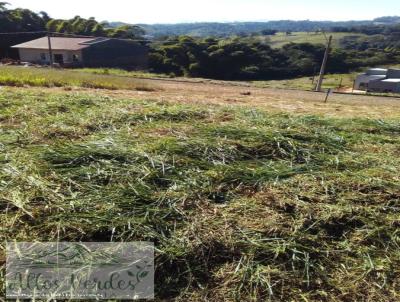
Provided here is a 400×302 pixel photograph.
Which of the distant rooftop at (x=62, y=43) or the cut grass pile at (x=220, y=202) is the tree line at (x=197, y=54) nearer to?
the distant rooftop at (x=62, y=43)

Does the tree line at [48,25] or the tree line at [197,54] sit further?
the tree line at [197,54]

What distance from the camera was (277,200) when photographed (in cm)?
332

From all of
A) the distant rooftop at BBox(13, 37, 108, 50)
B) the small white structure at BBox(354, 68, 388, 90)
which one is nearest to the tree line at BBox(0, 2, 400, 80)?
the distant rooftop at BBox(13, 37, 108, 50)

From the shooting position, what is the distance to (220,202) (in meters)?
3.27

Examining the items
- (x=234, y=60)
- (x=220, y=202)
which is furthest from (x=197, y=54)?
(x=220, y=202)

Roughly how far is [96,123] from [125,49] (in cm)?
3485

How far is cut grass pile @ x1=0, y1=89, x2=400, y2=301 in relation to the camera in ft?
8.51

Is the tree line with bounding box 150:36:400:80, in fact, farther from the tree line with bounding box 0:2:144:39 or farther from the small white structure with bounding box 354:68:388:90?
the small white structure with bounding box 354:68:388:90

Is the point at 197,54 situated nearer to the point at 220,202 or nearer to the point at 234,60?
the point at 234,60

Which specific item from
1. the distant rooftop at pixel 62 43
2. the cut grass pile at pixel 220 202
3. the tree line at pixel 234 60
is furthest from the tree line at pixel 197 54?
the cut grass pile at pixel 220 202

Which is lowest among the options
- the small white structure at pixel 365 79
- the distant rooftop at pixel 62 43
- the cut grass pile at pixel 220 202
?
the small white structure at pixel 365 79

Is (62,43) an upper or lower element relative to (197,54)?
upper

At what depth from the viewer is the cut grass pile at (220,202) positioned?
2.59m

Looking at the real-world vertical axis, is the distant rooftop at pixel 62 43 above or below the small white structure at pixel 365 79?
above
